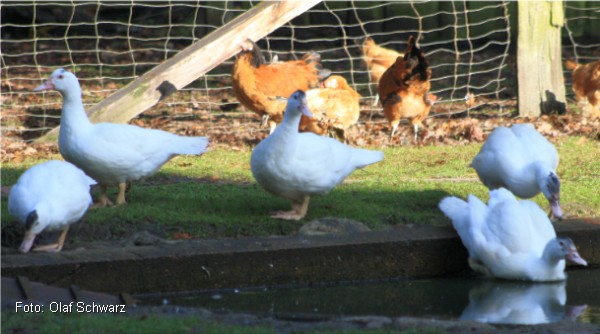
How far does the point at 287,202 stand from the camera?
24.7ft

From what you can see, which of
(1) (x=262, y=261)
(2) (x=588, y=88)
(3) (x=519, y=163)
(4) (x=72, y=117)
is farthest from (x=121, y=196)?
(2) (x=588, y=88)

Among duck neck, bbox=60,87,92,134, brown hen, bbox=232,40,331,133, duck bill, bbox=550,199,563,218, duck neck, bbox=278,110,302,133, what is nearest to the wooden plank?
brown hen, bbox=232,40,331,133

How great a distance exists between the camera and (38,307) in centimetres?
482

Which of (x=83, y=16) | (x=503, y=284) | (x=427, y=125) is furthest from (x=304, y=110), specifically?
(x=83, y=16)

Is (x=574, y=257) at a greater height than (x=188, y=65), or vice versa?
(x=188, y=65)

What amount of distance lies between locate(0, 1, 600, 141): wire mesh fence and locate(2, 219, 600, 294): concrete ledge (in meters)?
4.95

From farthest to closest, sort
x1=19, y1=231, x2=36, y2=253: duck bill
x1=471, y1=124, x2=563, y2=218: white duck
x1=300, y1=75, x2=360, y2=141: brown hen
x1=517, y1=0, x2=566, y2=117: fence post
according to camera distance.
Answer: x1=517, y1=0, x2=566, y2=117: fence post < x1=300, y1=75, x2=360, y2=141: brown hen < x1=471, y1=124, x2=563, y2=218: white duck < x1=19, y1=231, x2=36, y2=253: duck bill

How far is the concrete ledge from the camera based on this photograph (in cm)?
560

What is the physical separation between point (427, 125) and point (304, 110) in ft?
16.4

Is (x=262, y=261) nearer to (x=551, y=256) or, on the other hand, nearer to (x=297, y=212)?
(x=297, y=212)

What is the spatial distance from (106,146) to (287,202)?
4.78 ft

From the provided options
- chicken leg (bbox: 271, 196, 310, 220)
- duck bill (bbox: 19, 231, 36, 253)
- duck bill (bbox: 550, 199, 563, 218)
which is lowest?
duck bill (bbox: 550, 199, 563, 218)

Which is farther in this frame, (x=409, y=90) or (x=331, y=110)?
(x=409, y=90)

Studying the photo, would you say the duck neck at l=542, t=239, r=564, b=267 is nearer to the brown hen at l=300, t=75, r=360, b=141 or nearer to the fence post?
the brown hen at l=300, t=75, r=360, b=141
